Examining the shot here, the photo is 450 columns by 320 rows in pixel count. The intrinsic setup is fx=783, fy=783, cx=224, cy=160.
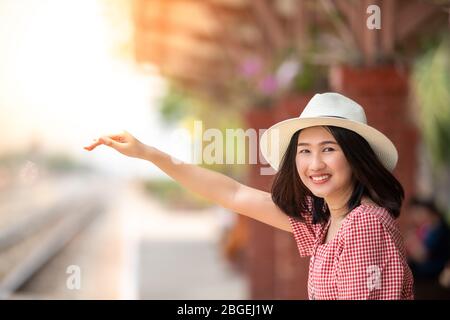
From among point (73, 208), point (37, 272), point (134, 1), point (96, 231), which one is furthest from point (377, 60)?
point (73, 208)

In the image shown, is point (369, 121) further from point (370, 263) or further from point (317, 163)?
point (370, 263)

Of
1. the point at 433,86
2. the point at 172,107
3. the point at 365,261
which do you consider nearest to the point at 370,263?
the point at 365,261

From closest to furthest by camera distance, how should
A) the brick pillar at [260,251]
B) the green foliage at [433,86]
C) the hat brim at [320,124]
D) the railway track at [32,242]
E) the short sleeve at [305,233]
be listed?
the hat brim at [320,124], the short sleeve at [305,233], the green foliage at [433,86], the brick pillar at [260,251], the railway track at [32,242]

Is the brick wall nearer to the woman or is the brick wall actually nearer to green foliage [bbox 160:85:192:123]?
the woman

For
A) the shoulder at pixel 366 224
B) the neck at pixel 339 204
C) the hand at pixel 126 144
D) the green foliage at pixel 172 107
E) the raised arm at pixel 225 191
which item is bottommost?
the shoulder at pixel 366 224

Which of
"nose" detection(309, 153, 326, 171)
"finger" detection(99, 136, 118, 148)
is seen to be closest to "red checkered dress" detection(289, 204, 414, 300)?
"nose" detection(309, 153, 326, 171)

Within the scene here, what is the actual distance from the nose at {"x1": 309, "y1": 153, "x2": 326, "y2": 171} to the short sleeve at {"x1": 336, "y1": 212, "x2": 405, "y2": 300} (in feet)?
0.53

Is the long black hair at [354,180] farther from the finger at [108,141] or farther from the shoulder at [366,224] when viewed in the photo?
the finger at [108,141]

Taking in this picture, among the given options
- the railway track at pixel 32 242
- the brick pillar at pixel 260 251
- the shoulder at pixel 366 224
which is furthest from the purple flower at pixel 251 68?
the shoulder at pixel 366 224

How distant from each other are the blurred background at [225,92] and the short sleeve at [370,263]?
46 cm

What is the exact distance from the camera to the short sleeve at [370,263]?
5.33ft

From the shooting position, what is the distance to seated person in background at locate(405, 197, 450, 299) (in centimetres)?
450

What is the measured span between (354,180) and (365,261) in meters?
0.22
